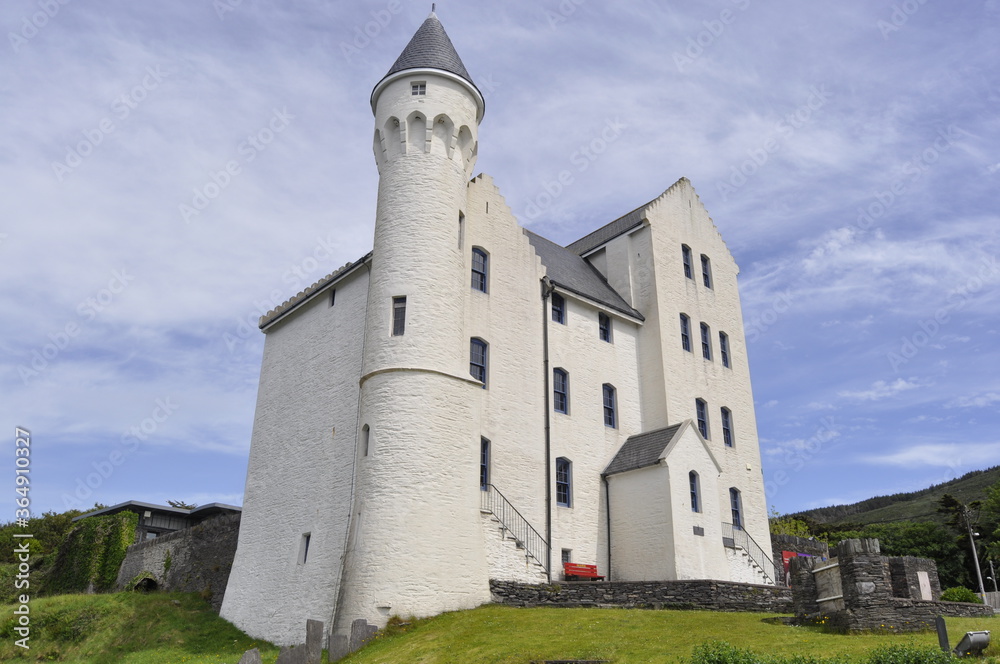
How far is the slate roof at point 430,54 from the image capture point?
2619 centimetres

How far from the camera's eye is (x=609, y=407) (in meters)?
28.9

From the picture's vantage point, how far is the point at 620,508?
2633 centimetres

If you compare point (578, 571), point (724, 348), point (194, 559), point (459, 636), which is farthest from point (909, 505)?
point (459, 636)

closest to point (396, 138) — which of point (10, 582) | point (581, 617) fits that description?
point (581, 617)

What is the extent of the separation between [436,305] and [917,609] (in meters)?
14.5

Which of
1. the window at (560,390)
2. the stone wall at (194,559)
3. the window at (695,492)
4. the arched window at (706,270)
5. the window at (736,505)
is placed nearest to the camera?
the window at (695,492)

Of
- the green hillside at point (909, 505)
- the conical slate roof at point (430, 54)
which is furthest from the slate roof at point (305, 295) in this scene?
the green hillside at point (909, 505)

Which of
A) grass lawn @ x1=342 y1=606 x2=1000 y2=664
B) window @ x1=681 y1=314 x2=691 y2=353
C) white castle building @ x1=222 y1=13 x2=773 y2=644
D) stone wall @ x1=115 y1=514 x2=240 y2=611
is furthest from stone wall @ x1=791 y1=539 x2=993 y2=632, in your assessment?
stone wall @ x1=115 y1=514 x2=240 y2=611

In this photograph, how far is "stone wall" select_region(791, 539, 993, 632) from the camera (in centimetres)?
1548

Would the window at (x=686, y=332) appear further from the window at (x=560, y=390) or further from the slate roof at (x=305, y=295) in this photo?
the slate roof at (x=305, y=295)

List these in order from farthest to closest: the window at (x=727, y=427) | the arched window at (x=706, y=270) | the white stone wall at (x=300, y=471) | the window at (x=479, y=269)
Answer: the arched window at (x=706, y=270), the window at (x=727, y=427), the window at (x=479, y=269), the white stone wall at (x=300, y=471)

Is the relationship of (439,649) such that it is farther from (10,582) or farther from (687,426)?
(10,582)

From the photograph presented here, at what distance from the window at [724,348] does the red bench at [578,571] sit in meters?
12.8

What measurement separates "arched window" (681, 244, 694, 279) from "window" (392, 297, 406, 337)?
1520 cm
